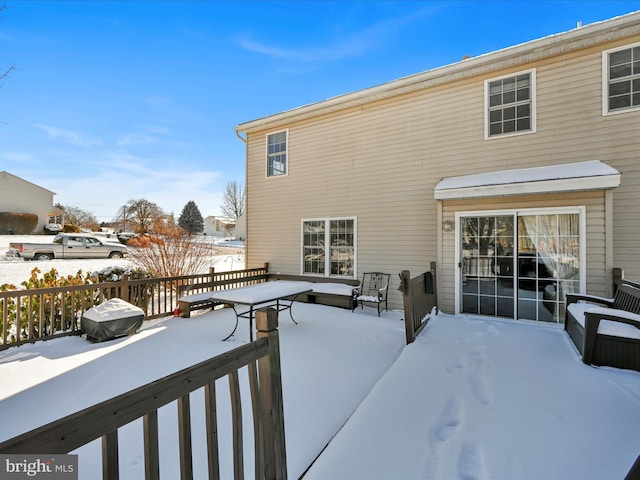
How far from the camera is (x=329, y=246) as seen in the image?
782 centimetres

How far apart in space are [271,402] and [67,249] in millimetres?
17095

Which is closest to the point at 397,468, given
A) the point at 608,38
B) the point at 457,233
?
the point at 457,233

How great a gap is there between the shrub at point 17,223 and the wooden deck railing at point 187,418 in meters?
31.6

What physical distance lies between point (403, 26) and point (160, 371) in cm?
892

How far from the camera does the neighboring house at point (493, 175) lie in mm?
4965

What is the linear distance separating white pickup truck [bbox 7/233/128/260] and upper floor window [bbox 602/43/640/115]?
15.8 metres

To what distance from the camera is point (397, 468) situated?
1.96m

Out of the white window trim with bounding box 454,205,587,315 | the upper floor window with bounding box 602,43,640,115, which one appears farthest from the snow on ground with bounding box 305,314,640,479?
the upper floor window with bounding box 602,43,640,115

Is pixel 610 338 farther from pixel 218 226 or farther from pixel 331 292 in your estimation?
pixel 218 226

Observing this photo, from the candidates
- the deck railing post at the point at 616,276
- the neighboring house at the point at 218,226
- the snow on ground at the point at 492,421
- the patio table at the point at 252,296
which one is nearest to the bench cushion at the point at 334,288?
the patio table at the point at 252,296

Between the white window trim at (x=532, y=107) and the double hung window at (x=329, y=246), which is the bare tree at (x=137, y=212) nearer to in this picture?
the double hung window at (x=329, y=246)

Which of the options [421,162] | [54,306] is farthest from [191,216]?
[421,162]

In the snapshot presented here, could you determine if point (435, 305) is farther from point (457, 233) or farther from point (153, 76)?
point (153, 76)
